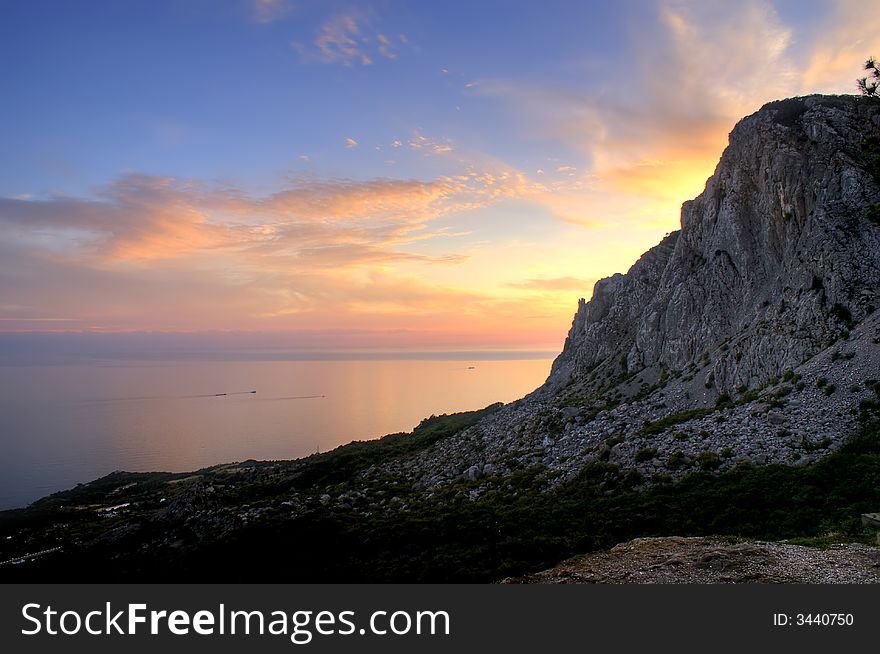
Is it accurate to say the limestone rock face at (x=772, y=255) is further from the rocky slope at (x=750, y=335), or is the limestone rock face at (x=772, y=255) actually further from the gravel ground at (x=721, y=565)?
the gravel ground at (x=721, y=565)

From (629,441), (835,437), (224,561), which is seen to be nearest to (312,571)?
(224,561)

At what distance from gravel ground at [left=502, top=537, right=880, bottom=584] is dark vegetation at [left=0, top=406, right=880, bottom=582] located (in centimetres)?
225

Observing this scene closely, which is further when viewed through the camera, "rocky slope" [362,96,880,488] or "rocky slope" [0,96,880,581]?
"rocky slope" [362,96,880,488]

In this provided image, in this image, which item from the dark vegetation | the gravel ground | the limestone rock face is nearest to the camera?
the gravel ground

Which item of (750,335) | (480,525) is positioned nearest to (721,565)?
(480,525)

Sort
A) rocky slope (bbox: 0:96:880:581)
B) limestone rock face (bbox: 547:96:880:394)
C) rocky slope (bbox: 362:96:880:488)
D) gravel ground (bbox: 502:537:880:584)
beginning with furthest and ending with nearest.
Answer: limestone rock face (bbox: 547:96:880:394) < rocky slope (bbox: 362:96:880:488) < rocky slope (bbox: 0:96:880:581) < gravel ground (bbox: 502:537:880:584)

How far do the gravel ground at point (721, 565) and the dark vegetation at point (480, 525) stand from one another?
225 centimetres

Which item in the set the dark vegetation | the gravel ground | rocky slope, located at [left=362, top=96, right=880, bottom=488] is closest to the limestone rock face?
rocky slope, located at [left=362, top=96, right=880, bottom=488]

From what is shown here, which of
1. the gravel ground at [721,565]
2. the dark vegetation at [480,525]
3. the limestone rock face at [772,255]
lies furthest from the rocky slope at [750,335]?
the gravel ground at [721,565]

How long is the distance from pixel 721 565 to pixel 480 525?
477 inches

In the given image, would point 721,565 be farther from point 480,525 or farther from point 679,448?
point 679,448

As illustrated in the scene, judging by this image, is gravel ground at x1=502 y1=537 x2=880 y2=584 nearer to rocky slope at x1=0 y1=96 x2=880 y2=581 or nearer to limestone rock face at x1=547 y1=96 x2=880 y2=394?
rocky slope at x1=0 y1=96 x2=880 y2=581

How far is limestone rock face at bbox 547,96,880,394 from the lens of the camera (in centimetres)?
3588

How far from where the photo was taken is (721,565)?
45.9 ft
